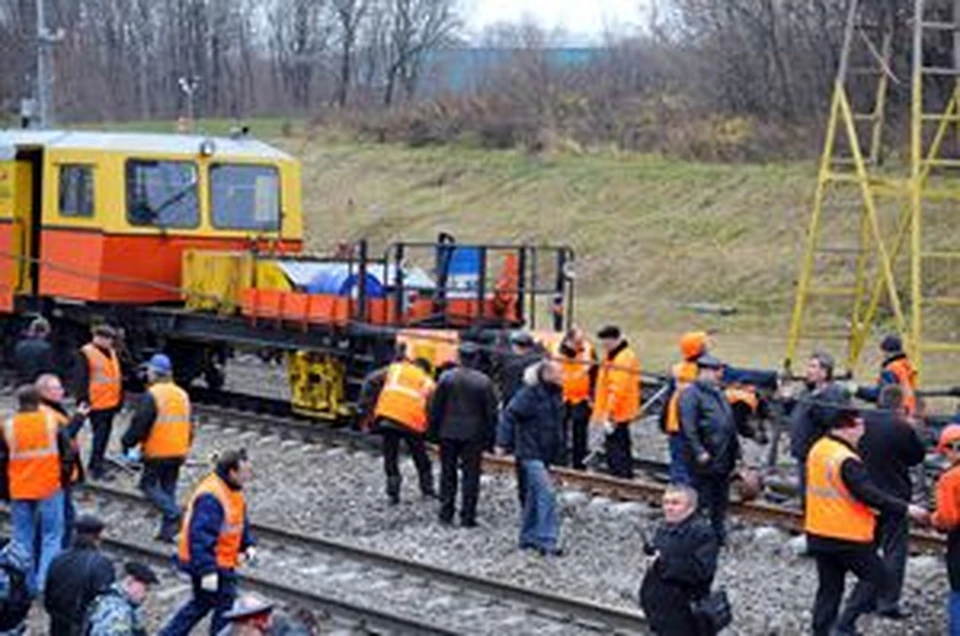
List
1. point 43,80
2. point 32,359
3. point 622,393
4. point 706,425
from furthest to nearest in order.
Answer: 1. point 43,80
2. point 32,359
3. point 622,393
4. point 706,425

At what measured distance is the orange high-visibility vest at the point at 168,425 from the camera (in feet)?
48.1

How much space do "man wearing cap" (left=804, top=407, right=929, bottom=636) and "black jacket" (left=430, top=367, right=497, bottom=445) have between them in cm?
409

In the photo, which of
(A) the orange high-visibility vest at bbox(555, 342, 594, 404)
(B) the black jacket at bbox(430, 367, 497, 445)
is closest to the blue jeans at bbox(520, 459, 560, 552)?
(B) the black jacket at bbox(430, 367, 497, 445)

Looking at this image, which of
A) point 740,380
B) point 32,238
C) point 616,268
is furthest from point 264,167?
point 616,268

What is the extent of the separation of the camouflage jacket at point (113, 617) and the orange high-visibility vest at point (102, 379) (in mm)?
7123

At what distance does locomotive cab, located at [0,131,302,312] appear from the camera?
22.3 m

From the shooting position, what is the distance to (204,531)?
11.3m

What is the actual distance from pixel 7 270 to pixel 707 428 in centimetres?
1214

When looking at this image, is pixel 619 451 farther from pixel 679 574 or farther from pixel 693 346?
pixel 679 574

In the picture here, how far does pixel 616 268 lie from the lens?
116 feet

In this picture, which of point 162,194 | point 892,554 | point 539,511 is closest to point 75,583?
point 539,511

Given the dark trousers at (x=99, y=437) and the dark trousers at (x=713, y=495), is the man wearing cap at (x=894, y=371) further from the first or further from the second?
the dark trousers at (x=99, y=437)

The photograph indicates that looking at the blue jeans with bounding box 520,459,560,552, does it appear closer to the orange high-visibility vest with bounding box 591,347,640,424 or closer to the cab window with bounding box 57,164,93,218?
the orange high-visibility vest with bounding box 591,347,640,424

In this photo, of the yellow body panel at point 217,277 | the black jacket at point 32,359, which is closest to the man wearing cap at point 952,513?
the black jacket at point 32,359
